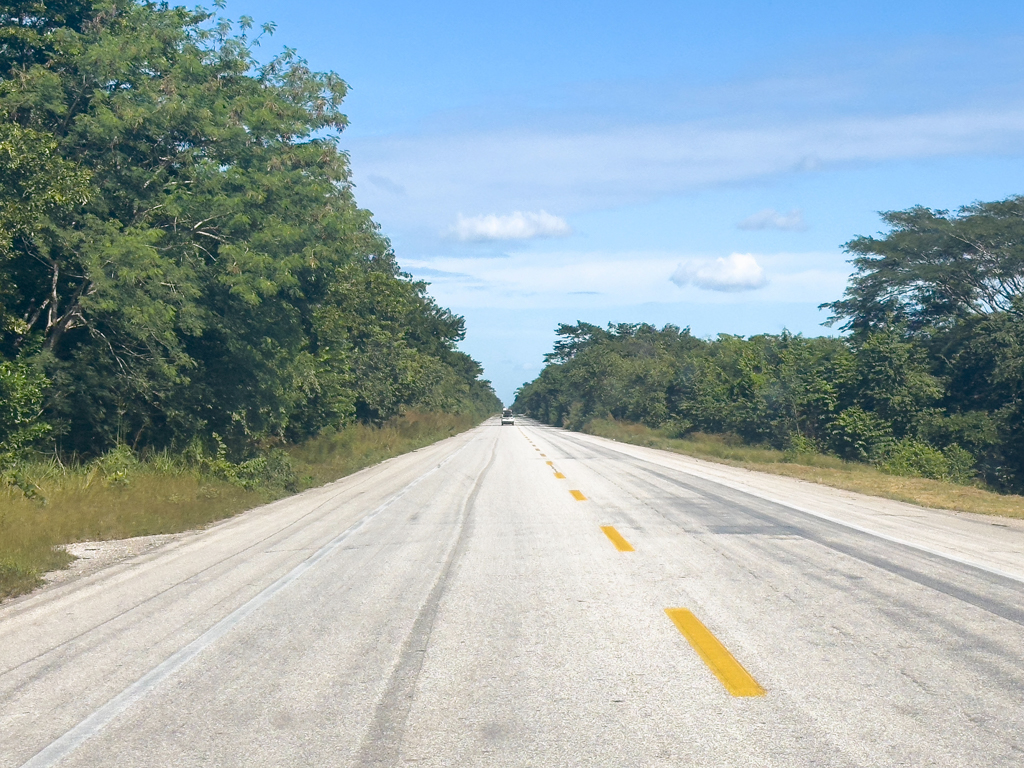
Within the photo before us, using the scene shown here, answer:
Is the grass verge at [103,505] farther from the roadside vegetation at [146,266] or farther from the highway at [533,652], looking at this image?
the highway at [533,652]

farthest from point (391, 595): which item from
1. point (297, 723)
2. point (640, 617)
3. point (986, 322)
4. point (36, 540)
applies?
point (986, 322)

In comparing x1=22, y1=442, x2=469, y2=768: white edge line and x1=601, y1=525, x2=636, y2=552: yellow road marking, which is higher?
x1=601, y1=525, x2=636, y2=552: yellow road marking

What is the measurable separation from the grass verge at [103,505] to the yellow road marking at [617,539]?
6.26m

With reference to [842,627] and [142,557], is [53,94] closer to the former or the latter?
[142,557]

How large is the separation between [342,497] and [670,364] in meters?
64.0

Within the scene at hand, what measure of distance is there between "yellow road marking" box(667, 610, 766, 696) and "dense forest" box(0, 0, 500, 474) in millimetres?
11682

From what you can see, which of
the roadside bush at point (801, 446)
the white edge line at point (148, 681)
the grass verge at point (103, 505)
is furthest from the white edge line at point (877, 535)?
the roadside bush at point (801, 446)

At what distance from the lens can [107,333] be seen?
17.9 meters

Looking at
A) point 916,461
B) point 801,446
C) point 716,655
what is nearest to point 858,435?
point 801,446

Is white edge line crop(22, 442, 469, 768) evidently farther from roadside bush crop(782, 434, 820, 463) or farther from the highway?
roadside bush crop(782, 434, 820, 463)

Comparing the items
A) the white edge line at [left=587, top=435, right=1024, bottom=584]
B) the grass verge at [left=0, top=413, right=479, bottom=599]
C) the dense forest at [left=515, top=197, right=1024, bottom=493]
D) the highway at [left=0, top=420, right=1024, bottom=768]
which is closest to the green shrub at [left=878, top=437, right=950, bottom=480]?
the dense forest at [left=515, top=197, right=1024, bottom=493]

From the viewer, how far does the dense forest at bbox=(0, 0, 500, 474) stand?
15789 mm

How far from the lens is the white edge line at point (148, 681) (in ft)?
15.4

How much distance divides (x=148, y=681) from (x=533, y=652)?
246cm
